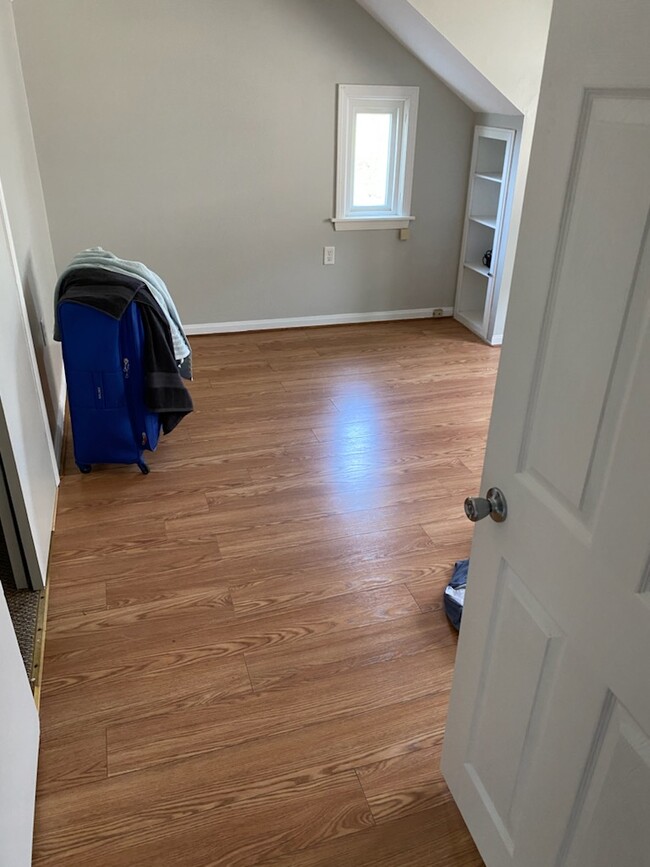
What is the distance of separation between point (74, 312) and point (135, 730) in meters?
1.61

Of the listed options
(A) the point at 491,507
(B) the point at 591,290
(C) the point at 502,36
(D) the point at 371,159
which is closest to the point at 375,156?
(D) the point at 371,159

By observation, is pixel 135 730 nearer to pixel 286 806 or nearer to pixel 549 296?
pixel 286 806

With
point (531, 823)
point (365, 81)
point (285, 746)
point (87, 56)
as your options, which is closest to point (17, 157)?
point (87, 56)

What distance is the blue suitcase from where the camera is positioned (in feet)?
8.72

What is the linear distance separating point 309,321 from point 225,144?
1281 millimetres

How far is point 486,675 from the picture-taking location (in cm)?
135

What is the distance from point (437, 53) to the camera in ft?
12.5

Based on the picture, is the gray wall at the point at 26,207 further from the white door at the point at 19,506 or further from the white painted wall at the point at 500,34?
the white painted wall at the point at 500,34

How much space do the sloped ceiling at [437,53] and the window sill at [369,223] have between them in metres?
0.86

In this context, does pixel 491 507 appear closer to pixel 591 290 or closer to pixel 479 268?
pixel 591 290

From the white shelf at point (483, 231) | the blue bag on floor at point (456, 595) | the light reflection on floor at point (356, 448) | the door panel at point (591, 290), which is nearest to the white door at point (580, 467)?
the door panel at point (591, 290)

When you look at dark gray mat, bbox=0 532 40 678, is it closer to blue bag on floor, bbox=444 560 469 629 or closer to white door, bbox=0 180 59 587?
white door, bbox=0 180 59 587

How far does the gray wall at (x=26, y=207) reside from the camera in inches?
111

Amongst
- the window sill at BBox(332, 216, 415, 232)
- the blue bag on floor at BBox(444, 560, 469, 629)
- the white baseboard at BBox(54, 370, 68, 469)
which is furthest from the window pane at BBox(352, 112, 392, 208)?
the blue bag on floor at BBox(444, 560, 469, 629)
